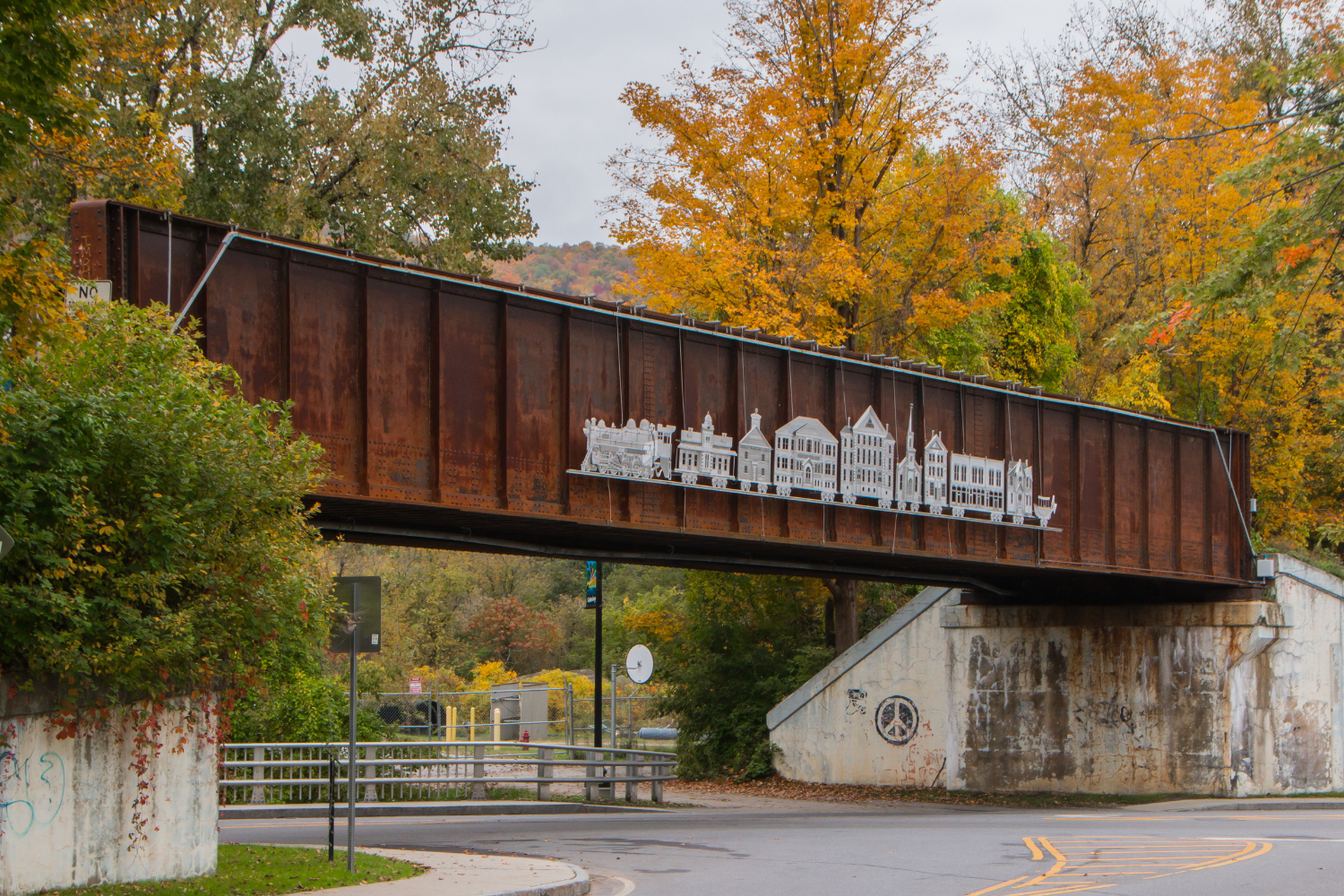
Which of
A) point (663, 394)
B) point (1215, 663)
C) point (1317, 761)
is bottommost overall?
point (1317, 761)

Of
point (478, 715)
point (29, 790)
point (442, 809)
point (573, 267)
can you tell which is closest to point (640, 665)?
point (442, 809)

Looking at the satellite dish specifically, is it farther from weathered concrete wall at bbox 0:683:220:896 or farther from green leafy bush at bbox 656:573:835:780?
weathered concrete wall at bbox 0:683:220:896

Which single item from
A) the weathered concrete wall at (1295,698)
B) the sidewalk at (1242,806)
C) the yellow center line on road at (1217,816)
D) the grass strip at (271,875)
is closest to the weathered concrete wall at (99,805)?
the grass strip at (271,875)

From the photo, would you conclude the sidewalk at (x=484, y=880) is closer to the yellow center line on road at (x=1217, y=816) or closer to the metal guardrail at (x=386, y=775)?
the metal guardrail at (x=386, y=775)

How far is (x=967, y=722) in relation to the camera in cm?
2903

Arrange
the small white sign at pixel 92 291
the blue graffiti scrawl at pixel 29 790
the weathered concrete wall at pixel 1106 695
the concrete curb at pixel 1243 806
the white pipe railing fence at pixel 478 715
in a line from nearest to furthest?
1. the blue graffiti scrawl at pixel 29 790
2. the small white sign at pixel 92 291
3. the concrete curb at pixel 1243 806
4. the weathered concrete wall at pixel 1106 695
5. the white pipe railing fence at pixel 478 715

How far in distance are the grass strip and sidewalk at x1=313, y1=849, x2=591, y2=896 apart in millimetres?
253

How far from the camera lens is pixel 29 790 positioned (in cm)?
1000

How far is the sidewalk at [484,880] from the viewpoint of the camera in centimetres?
1102

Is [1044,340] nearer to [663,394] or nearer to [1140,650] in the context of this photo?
[1140,650]

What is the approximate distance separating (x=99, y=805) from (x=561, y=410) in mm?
8126

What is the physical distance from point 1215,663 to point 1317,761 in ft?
10.3

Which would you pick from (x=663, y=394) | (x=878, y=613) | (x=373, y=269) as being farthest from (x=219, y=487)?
(x=878, y=613)

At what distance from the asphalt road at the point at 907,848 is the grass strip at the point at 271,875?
213 cm
